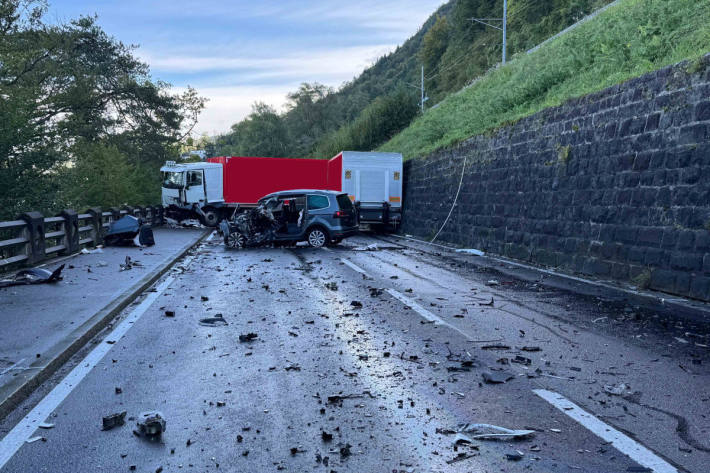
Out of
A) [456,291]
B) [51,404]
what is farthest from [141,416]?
[456,291]

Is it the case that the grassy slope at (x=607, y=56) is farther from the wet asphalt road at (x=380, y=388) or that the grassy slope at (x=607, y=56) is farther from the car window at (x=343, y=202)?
the wet asphalt road at (x=380, y=388)

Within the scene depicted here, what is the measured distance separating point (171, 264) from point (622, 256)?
10.4 meters

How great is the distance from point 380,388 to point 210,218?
28447 millimetres

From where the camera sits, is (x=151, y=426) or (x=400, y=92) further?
(x=400, y=92)

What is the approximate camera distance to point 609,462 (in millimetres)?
3332

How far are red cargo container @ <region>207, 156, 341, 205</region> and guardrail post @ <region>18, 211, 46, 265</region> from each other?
18.9 metres

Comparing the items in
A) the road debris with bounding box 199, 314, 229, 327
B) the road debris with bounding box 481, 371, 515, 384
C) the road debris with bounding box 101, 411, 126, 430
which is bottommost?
the road debris with bounding box 199, 314, 229, 327

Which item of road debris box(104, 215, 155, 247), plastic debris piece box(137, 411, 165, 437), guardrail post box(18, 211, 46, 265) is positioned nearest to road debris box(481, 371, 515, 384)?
plastic debris piece box(137, 411, 165, 437)

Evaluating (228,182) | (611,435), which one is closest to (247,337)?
(611,435)

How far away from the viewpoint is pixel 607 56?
654 inches

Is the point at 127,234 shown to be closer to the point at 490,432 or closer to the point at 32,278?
the point at 32,278

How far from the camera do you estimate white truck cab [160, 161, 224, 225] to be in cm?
3127

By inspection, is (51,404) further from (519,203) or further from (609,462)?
(519,203)

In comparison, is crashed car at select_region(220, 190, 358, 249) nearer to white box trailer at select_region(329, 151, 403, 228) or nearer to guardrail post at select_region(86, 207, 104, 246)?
guardrail post at select_region(86, 207, 104, 246)
